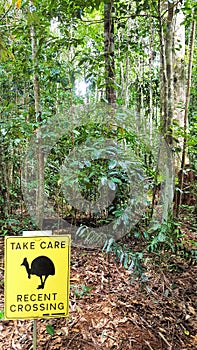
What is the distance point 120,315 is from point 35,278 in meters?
0.96

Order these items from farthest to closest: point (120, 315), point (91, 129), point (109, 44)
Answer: point (109, 44) < point (91, 129) < point (120, 315)

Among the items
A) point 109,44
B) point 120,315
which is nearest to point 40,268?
point 120,315

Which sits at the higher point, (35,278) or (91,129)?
(91,129)

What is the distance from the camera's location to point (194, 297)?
2400 millimetres

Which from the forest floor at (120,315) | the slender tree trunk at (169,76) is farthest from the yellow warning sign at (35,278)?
the slender tree trunk at (169,76)

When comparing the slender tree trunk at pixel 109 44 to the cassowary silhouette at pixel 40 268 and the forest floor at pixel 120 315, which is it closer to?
the forest floor at pixel 120 315

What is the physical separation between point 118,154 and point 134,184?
1.21 ft

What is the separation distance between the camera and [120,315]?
2088 millimetres

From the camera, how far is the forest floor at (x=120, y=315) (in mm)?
1860

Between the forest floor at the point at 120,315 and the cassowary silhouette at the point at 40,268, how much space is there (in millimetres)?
669

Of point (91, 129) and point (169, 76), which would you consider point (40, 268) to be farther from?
point (169, 76)

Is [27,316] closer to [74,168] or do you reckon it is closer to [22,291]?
[22,291]

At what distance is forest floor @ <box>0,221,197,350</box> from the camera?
1.86 meters

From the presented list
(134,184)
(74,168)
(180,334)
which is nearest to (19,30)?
(74,168)
